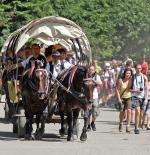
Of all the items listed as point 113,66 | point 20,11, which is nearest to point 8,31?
point 20,11

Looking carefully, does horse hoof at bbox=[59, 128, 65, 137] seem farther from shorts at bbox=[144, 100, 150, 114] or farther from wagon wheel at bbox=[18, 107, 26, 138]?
shorts at bbox=[144, 100, 150, 114]

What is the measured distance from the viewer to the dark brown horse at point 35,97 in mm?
15875

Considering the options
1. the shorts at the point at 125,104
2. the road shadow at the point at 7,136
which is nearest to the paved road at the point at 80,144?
the road shadow at the point at 7,136

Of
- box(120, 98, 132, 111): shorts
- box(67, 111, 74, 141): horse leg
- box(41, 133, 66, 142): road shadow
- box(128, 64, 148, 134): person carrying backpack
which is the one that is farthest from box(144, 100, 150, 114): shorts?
box(67, 111, 74, 141): horse leg

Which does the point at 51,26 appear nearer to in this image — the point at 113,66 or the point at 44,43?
the point at 44,43

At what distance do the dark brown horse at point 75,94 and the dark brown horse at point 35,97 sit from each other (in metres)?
0.39

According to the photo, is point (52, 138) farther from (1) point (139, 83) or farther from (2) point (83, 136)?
(1) point (139, 83)

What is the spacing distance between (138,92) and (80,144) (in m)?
4.33

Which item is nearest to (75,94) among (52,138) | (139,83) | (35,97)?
(35,97)

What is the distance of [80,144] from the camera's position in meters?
15.5

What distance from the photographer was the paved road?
14133 millimetres

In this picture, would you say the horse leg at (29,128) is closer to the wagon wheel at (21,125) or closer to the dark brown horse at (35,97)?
the dark brown horse at (35,97)

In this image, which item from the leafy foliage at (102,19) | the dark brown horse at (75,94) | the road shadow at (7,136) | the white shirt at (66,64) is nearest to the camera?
the dark brown horse at (75,94)

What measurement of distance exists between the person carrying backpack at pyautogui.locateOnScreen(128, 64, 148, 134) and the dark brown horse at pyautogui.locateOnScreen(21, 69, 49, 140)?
11.8 ft
